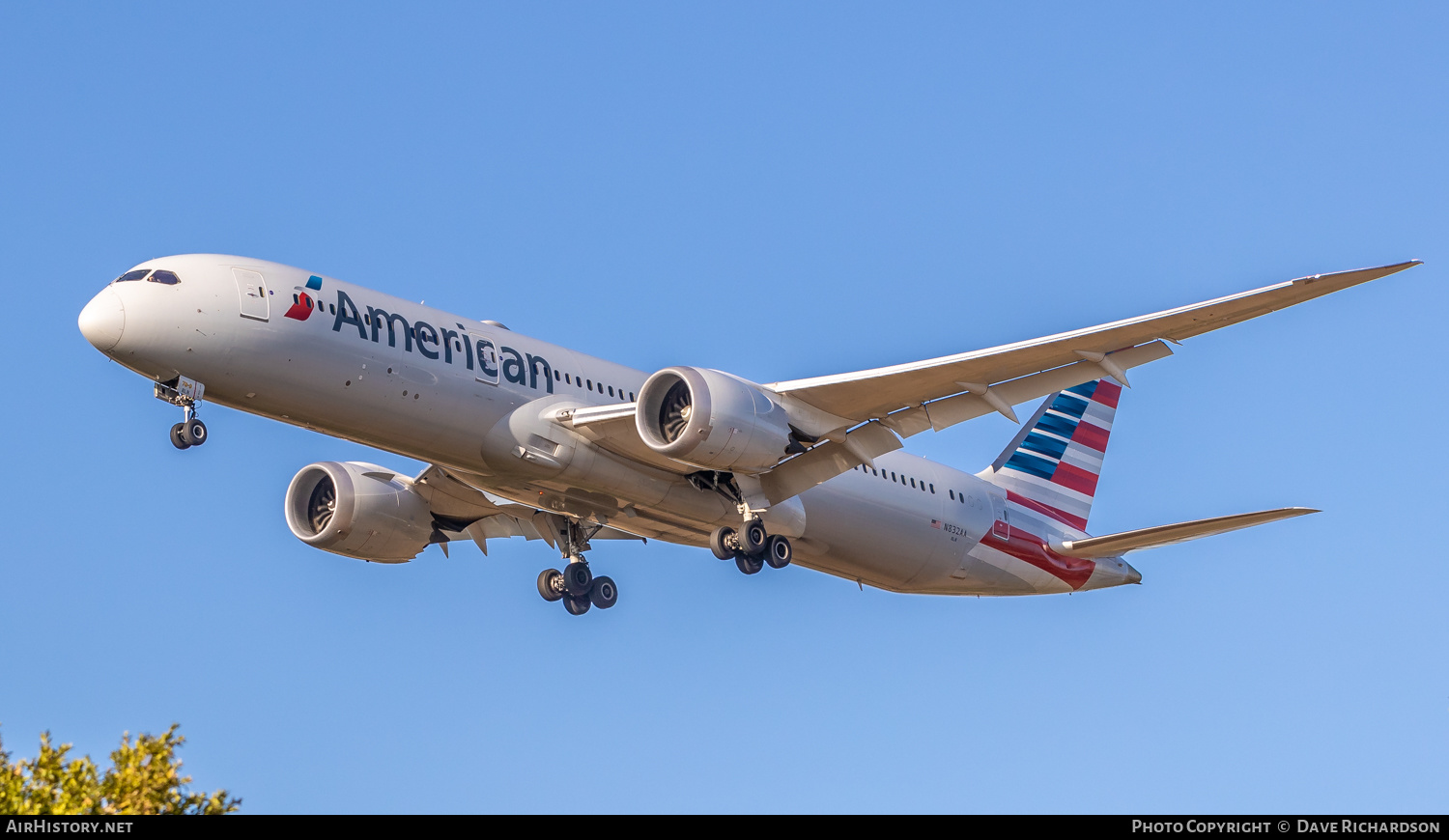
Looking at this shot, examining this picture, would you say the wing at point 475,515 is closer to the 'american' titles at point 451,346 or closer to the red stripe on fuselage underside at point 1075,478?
the 'american' titles at point 451,346

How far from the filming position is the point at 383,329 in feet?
93.2

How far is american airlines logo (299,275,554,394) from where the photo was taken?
2798cm

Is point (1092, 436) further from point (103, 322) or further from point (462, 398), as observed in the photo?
point (103, 322)

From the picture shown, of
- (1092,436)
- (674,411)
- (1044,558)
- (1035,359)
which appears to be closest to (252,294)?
(674,411)

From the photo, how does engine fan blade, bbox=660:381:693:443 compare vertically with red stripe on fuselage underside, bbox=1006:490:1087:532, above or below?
below

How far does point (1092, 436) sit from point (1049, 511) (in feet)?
13.9

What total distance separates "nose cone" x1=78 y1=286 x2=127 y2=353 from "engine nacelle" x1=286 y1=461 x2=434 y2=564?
30.4 ft

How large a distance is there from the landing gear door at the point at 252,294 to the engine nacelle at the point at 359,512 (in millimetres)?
8624

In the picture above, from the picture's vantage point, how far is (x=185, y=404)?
88.9ft

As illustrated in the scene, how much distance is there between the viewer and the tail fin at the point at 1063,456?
39719 millimetres

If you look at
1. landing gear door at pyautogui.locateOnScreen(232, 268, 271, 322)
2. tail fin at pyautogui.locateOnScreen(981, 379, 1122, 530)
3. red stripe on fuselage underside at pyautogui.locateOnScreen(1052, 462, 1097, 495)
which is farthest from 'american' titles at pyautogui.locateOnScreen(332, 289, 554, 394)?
red stripe on fuselage underside at pyautogui.locateOnScreen(1052, 462, 1097, 495)

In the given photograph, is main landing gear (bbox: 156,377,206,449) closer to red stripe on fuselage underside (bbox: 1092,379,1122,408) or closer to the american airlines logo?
the american airlines logo
